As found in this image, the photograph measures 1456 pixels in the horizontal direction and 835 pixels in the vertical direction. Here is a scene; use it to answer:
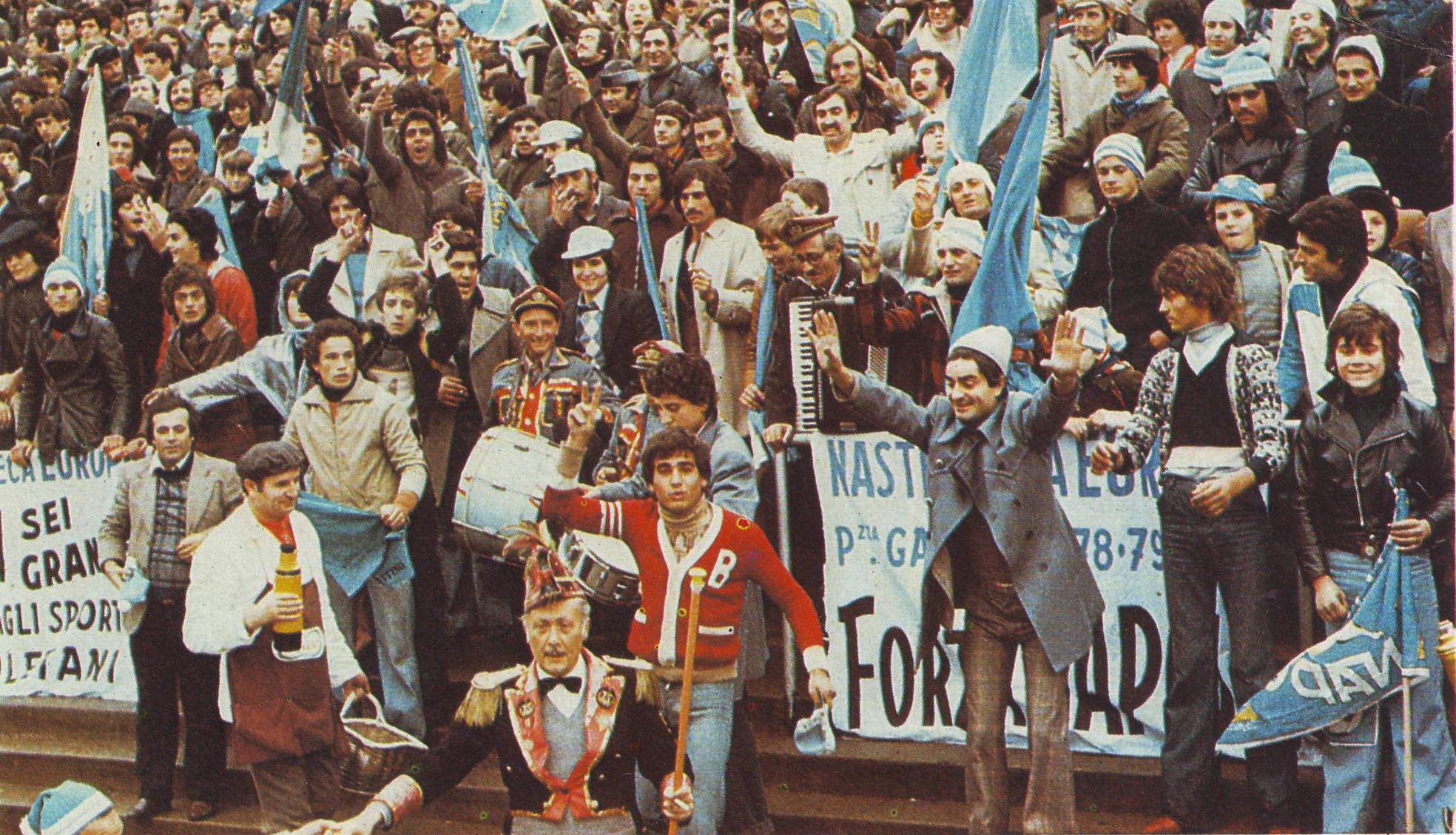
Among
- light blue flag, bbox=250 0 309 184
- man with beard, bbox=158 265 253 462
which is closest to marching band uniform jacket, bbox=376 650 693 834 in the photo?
man with beard, bbox=158 265 253 462

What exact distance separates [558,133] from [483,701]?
200 inches

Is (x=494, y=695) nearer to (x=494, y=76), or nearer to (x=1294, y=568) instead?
(x=1294, y=568)

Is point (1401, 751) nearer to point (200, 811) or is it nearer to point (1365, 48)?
point (1365, 48)

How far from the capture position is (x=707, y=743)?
6883 millimetres

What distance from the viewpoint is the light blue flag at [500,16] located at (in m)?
11.0

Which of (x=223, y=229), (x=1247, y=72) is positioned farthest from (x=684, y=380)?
(x=223, y=229)

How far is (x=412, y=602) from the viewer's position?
8.69 m

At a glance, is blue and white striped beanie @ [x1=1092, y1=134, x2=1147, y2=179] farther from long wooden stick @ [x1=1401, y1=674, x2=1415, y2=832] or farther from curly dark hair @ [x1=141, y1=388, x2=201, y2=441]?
curly dark hair @ [x1=141, y1=388, x2=201, y2=441]

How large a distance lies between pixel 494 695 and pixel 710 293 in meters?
2.99

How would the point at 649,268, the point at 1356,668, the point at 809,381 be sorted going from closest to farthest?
the point at 1356,668, the point at 809,381, the point at 649,268

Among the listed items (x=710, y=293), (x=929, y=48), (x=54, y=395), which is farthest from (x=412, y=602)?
(x=929, y=48)

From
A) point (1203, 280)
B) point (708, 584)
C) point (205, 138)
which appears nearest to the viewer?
point (1203, 280)

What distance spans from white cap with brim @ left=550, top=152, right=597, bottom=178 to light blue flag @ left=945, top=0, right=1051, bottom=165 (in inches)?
85.5

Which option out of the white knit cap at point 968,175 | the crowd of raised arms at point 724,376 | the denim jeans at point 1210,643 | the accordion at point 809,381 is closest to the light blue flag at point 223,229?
the crowd of raised arms at point 724,376
